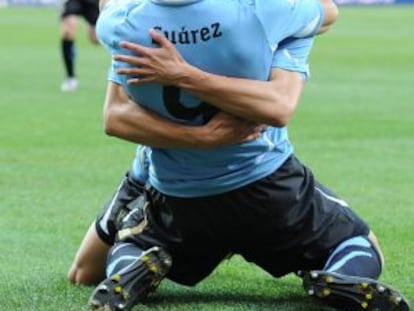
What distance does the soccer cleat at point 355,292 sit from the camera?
14.5 feet

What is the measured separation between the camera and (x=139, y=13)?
429 cm

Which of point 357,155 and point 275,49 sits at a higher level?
point 275,49

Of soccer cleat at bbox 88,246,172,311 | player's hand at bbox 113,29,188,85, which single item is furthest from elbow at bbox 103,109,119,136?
soccer cleat at bbox 88,246,172,311

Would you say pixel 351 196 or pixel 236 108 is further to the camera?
pixel 351 196

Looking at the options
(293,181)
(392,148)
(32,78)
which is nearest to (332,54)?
(32,78)

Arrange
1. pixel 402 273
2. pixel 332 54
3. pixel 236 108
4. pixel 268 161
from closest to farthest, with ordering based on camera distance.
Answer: pixel 236 108 → pixel 268 161 → pixel 402 273 → pixel 332 54

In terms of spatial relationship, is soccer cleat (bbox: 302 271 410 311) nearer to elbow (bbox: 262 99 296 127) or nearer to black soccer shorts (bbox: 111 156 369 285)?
black soccer shorts (bbox: 111 156 369 285)

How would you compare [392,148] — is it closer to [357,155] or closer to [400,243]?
[357,155]

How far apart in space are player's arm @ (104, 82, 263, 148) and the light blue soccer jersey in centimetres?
4

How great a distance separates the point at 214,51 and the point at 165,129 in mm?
310

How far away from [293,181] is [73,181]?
3788mm

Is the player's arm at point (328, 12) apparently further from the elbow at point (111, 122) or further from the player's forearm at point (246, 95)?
the elbow at point (111, 122)

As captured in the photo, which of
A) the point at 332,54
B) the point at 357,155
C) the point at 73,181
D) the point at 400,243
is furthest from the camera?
the point at 332,54

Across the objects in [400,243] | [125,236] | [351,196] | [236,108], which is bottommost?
[351,196]
